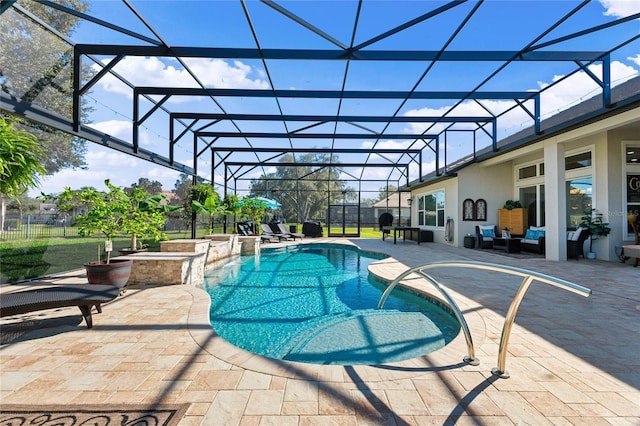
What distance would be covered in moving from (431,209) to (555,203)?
286 inches

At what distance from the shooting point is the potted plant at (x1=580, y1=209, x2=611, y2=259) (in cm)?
831

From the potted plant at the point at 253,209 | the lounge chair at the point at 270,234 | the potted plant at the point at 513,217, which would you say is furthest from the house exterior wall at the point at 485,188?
the potted plant at the point at 253,209

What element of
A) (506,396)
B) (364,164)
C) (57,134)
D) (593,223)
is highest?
(364,164)

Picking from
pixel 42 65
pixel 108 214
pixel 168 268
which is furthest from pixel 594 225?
pixel 42 65

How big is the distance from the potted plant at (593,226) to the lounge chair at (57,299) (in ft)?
37.7

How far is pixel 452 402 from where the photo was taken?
6.81 ft

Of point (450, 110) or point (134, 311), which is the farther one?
point (450, 110)

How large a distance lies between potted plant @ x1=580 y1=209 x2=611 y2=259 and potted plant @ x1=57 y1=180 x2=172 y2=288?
37.4 feet

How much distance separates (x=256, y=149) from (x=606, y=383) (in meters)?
12.9

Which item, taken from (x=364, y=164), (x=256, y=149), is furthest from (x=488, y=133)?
(x=256, y=149)

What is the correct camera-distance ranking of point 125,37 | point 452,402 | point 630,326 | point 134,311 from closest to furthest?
point 452,402, point 630,326, point 134,311, point 125,37

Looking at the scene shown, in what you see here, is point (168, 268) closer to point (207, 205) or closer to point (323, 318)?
point (323, 318)

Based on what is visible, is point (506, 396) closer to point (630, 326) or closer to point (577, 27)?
point (630, 326)

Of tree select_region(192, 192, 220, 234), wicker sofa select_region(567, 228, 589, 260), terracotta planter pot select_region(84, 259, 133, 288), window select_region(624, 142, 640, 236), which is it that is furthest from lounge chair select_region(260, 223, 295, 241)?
window select_region(624, 142, 640, 236)
